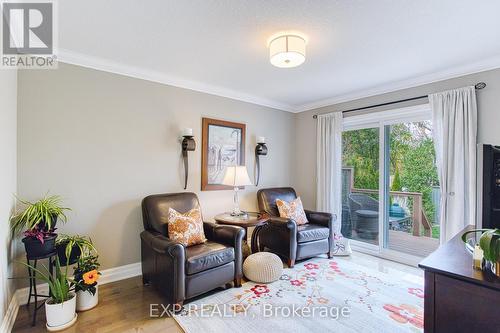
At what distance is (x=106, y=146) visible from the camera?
2816 mm

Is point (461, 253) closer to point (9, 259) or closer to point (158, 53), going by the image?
point (158, 53)

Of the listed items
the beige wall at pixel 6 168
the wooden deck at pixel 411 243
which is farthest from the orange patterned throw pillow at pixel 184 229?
the wooden deck at pixel 411 243

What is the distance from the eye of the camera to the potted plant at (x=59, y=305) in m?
1.96

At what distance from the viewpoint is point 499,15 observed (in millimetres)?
1910

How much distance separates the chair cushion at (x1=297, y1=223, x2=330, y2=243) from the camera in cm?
330

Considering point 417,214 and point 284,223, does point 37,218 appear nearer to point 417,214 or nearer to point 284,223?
point 284,223

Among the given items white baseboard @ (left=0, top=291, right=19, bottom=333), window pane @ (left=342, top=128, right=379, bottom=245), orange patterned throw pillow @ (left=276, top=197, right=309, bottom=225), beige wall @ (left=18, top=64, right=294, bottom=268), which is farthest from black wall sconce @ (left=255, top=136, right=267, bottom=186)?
white baseboard @ (left=0, top=291, right=19, bottom=333)

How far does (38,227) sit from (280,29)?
2.60 m

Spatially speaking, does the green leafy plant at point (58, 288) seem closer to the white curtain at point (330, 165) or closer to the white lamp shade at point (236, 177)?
the white lamp shade at point (236, 177)

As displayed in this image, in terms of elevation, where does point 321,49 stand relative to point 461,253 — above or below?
above

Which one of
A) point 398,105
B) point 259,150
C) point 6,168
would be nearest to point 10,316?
point 6,168

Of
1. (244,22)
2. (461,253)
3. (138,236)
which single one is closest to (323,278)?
(461,253)

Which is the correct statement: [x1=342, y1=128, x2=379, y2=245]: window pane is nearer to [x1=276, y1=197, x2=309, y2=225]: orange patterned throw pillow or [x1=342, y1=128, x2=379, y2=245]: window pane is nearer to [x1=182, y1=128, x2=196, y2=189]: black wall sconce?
[x1=276, y1=197, x2=309, y2=225]: orange patterned throw pillow

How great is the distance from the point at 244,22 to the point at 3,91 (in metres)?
1.85
